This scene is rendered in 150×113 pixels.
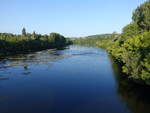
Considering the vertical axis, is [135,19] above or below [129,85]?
above

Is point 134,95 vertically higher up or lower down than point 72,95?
higher up

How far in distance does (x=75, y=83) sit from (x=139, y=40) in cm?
1117

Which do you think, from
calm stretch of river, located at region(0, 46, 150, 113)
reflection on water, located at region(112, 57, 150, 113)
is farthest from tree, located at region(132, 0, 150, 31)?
reflection on water, located at region(112, 57, 150, 113)

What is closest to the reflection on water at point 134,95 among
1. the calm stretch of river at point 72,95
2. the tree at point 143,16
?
the calm stretch of river at point 72,95

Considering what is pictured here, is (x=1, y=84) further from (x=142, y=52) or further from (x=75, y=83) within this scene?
(x=142, y=52)

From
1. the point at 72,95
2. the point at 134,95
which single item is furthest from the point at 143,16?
the point at 72,95

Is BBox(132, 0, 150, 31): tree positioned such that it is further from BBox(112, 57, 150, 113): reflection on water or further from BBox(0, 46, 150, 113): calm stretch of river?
BBox(112, 57, 150, 113): reflection on water

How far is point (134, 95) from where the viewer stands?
65.1ft

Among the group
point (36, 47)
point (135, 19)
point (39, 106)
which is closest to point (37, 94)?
point (39, 106)

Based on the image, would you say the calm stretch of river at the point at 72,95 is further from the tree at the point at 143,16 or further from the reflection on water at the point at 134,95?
the tree at the point at 143,16

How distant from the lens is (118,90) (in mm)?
21688

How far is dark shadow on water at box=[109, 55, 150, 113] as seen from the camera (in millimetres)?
16531

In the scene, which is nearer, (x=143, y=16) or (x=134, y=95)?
(x=134, y=95)

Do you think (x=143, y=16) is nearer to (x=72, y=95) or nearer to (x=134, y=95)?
(x=134, y=95)
